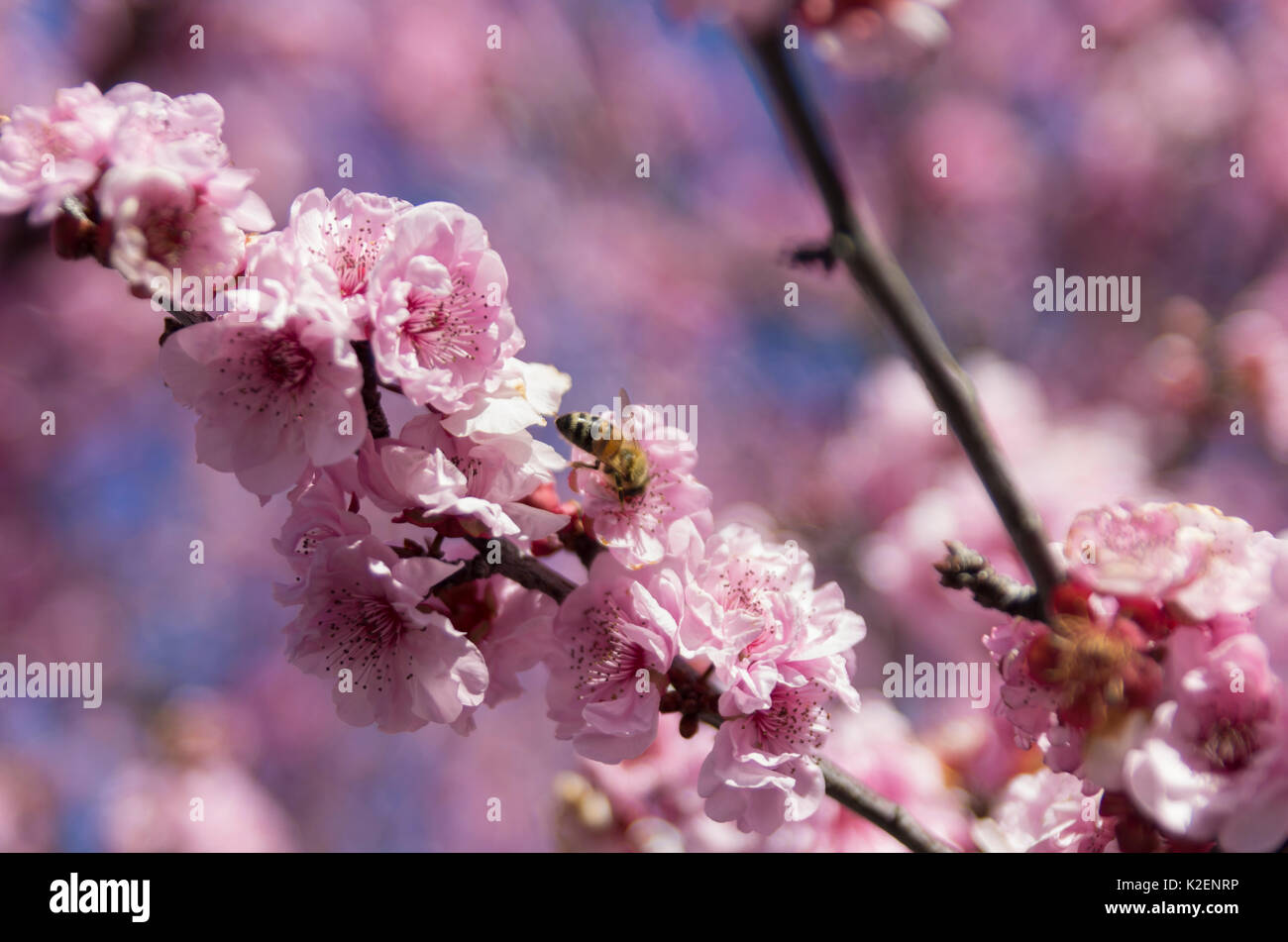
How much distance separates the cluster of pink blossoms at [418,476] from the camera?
2.81 feet

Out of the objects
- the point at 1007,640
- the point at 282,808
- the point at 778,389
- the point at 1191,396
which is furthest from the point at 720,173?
the point at 1007,640

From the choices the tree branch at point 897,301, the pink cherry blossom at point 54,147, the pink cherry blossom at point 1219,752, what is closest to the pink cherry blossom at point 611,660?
the tree branch at point 897,301

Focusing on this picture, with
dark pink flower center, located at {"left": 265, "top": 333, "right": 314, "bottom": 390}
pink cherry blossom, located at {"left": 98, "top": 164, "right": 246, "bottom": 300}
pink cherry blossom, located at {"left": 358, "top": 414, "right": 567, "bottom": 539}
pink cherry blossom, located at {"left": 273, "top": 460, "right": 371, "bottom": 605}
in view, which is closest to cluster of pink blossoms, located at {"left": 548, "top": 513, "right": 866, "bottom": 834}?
pink cherry blossom, located at {"left": 358, "top": 414, "right": 567, "bottom": 539}

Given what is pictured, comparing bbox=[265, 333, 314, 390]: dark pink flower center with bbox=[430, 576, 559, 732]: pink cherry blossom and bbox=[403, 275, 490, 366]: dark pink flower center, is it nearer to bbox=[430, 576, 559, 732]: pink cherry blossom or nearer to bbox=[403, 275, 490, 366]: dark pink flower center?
bbox=[403, 275, 490, 366]: dark pink flower center

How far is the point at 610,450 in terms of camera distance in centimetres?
101

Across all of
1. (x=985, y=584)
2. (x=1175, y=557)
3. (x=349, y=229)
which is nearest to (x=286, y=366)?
(x=349, y=229)

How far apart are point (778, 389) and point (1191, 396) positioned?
2.28 m

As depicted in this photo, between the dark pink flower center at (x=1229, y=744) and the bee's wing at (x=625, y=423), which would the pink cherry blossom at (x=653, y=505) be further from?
the dark pink flower center at (x=1229, y=744)

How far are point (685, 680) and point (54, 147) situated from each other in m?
0.84

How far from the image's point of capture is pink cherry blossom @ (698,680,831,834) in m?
0.92

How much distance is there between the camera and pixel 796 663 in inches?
38.2

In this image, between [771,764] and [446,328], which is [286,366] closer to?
[446,328]

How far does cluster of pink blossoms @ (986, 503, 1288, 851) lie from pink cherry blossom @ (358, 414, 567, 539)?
536 mm

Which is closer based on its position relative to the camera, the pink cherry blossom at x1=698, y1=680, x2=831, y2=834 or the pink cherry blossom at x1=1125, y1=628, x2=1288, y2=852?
the pink cherry blossom at x1=1125, y1=628, x2=1288, y2=852
